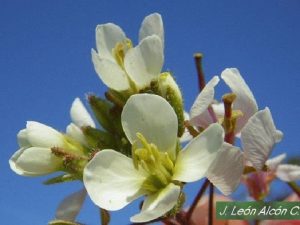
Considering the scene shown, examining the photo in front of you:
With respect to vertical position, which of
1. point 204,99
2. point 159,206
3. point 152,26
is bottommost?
point 159,206

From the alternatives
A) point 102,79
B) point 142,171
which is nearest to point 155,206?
point 142,171

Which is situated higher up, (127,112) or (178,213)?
(127,112)

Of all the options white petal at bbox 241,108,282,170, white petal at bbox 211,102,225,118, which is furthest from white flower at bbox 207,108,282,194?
white petal at bbox 211,102,225,118

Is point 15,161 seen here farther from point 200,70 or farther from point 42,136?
point 200,70

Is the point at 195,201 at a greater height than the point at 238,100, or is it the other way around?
the point at 238,100

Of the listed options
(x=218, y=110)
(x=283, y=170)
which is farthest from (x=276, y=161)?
(x=218, y=110)

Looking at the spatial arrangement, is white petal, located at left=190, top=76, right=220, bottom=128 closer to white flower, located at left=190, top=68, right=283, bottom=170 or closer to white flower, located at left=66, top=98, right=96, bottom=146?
white flower, located at left=190, top=68, right=283, bottom=170

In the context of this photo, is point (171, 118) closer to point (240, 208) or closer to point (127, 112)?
point (127, 112)
